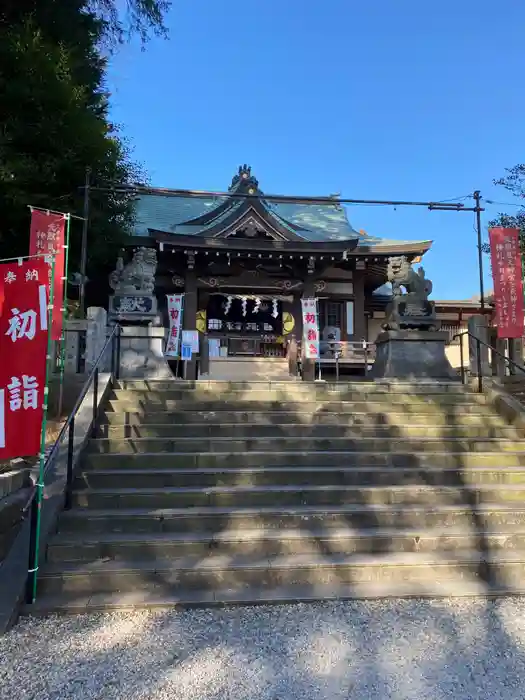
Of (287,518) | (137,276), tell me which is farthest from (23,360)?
(137,276)

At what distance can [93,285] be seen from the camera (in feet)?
50.2

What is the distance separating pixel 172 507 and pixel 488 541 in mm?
2970

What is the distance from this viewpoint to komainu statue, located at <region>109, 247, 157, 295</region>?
29.7 feet

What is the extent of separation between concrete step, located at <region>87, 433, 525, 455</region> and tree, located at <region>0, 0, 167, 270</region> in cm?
416

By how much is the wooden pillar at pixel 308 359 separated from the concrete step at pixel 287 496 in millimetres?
9287

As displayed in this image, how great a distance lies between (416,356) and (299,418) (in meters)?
3.60

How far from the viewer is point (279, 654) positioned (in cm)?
287

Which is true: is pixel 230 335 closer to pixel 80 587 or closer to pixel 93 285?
pixel 93 285

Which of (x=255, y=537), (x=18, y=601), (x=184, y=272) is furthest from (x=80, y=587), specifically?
(x=184, y=272)

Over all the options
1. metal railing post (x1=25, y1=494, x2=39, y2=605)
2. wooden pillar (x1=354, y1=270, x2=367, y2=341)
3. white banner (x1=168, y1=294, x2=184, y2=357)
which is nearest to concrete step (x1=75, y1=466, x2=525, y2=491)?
metal railing post (x1=25, y1=494, x2=39, y2=605)

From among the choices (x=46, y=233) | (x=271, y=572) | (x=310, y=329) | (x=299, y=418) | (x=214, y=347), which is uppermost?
(x=46, y=233)

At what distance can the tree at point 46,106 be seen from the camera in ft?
21.4

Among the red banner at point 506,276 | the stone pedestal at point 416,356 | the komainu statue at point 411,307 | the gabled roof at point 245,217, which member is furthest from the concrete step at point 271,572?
the gabled roof at point 245,217

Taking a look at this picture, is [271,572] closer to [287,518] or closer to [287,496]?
[287,518]
